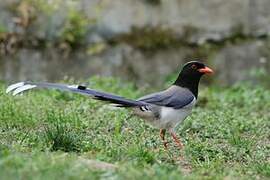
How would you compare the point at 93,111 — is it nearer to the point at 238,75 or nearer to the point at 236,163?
the point at 236,163

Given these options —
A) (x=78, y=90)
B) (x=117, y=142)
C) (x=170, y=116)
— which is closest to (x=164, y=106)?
(x=170, y=116)

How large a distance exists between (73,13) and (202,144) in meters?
6.20

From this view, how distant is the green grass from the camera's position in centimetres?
585

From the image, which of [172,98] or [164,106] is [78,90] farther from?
[172,98]

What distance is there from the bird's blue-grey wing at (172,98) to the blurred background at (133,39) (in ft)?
18.0

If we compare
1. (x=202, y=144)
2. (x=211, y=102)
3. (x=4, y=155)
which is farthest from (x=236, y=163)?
(x=211, y=102)

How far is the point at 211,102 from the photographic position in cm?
1158

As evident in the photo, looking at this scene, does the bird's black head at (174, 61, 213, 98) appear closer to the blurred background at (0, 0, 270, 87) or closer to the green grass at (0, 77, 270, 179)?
the green grass at (0, 77, 270, 179)

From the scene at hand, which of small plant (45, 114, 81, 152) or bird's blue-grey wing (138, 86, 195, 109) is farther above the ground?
bird's blue-grey wing (138, 86, 195, 109)

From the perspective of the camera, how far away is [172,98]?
7.86 meters

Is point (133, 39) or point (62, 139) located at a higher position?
point (133, 39)

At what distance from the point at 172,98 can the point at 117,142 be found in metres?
0.74

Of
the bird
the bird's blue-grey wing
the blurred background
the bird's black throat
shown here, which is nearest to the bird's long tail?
the bird

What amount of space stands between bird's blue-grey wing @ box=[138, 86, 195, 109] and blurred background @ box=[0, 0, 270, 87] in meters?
5.48
